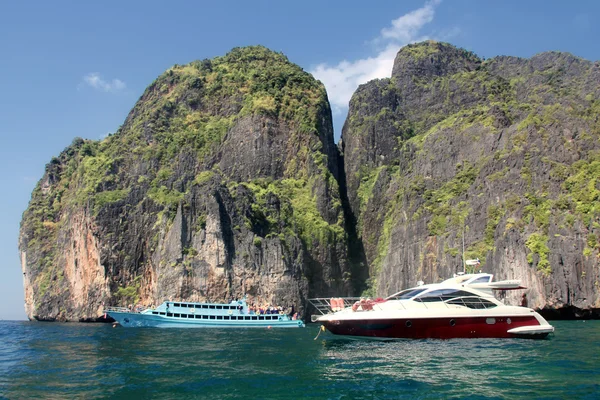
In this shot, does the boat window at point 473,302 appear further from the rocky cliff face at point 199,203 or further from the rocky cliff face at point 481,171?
the rocky cliff face at point 199,203

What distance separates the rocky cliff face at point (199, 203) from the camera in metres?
99.8

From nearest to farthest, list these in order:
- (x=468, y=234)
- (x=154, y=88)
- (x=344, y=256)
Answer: (x=468, y=234) < (x=344, y=256) < (x=154, y=88)

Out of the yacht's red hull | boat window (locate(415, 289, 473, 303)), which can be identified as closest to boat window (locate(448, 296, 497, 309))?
boat window (locate(415, 289, 473, 303))

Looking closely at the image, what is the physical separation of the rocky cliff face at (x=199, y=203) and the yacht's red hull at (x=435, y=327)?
62.2 meters

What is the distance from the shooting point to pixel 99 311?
4151 inches

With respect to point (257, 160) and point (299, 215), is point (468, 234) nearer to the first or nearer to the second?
point (299, 215)

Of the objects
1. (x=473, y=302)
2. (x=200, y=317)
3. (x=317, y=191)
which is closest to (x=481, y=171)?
(x=317, y=191)

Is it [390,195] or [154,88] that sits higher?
[154,88]

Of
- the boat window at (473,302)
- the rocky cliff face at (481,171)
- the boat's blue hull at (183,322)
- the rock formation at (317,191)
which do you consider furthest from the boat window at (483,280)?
the boat's blue hull at (183,322)

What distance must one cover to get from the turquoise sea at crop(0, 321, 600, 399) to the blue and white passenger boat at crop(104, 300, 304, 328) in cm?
4036

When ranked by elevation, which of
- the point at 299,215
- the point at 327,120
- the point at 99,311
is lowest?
the point at 99,311

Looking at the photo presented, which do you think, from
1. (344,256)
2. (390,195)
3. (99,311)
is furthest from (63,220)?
(390,195)

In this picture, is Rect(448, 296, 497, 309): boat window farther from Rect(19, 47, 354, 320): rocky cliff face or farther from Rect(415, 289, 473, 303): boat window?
Rect(19, 47, 354, 320): rocky cliff face

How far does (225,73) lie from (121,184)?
141ft
